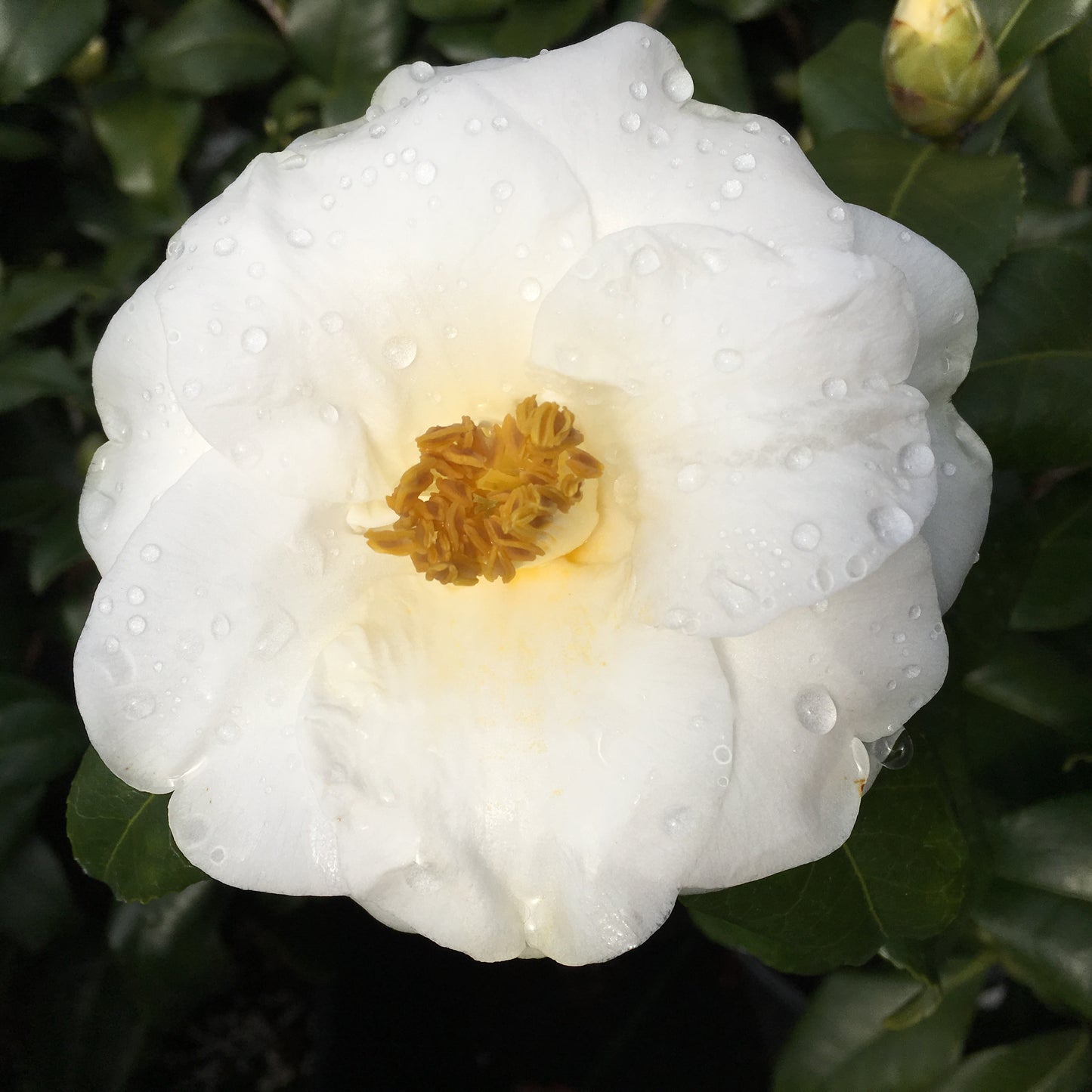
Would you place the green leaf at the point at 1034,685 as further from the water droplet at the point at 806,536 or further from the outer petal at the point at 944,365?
the water droplet at the point at 806,536

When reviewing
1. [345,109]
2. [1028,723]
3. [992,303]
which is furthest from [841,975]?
[345,109]

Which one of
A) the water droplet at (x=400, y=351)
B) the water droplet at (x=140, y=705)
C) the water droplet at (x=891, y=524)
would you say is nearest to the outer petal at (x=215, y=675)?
the water droplet at (x=140, y=705)

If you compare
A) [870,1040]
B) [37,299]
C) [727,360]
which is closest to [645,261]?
[727,360]

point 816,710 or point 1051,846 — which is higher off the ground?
point 816,710

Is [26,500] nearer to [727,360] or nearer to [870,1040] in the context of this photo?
[727,360]

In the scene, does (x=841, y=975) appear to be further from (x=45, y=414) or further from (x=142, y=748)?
(x=45, y=414)

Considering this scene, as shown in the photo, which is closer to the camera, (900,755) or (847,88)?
(900,755)
